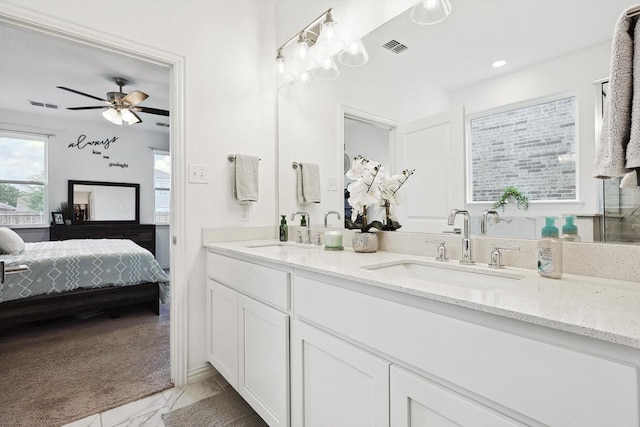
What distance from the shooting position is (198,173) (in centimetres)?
201

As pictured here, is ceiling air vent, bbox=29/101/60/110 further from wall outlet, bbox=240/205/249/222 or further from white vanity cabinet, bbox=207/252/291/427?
white vanity cabinet, bbox=207/252/291/427

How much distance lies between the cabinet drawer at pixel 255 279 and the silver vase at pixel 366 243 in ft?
1.44

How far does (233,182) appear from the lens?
2174 millimetres

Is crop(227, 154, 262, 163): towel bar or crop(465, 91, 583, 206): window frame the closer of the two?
crop(465, 91, 583, 206): window frame

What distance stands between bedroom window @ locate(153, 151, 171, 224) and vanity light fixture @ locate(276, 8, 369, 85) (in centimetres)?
423

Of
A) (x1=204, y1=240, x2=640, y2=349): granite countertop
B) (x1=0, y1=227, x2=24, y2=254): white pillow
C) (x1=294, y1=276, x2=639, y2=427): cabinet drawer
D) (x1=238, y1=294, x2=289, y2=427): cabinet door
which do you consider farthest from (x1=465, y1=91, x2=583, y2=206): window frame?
(x1=0, y1=227, x2=24, y2=254): white pillow

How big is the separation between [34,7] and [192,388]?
2162 mm

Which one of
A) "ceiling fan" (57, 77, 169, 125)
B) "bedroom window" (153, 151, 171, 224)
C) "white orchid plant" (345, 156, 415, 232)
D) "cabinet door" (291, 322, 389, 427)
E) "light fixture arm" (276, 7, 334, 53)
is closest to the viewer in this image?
"cabinet door" (291, 322, 389, 427)

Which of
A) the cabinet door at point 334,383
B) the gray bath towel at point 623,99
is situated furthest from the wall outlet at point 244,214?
the gray bath towel at point 623,99

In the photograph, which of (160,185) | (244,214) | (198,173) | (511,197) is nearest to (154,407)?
(244,214)

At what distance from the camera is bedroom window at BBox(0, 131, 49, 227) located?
448 centimetres

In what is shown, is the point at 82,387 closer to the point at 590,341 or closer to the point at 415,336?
the point at 415,336

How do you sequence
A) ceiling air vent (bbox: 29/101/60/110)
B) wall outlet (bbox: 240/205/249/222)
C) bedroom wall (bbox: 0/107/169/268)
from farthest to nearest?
bedroom wall (bbox: 0/107/169/268)
ceiling air vent (bbox: 29/101/60/110)
wall outlet (bbox: 240/205/249/222)

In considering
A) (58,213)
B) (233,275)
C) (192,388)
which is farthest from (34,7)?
(58,213)
